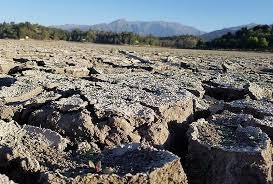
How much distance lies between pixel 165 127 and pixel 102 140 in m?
0.75

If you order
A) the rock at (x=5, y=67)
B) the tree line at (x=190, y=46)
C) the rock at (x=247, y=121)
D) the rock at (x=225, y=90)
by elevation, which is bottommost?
the tree line at (x=190, y=46)

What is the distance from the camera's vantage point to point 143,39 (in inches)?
1444

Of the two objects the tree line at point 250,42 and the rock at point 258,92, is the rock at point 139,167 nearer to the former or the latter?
the rock at point 258,92

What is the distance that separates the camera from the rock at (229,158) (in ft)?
13.8

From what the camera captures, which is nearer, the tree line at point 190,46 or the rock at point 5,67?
the rock at point 5,67

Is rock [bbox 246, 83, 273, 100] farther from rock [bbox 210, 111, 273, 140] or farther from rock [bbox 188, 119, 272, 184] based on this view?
rock [bbox 188, 119, 272, 184]

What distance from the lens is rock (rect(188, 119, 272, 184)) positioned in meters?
4.21

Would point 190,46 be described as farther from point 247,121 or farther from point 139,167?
point 139,167

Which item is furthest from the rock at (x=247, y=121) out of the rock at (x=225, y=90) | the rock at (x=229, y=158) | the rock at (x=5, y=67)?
the rock at (x=5, y=67)

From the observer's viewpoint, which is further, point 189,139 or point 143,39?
point 143,39

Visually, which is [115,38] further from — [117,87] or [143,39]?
[117,87]

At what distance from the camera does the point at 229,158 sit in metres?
4.30

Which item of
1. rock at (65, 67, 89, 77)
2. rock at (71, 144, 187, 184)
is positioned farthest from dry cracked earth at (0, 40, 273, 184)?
rock at (65, 67, 89, 77)

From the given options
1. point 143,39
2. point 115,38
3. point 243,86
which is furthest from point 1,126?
point 143,39
